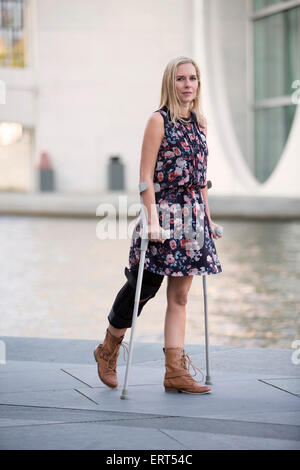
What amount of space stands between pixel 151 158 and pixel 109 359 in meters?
1.12

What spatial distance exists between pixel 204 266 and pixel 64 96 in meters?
34.0

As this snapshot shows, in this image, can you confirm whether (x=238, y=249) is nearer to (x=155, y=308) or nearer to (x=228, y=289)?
(x=228, y=289)

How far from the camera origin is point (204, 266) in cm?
472

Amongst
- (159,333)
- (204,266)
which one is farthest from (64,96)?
(204,266)

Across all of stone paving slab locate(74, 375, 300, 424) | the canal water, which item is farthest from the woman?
the canal water

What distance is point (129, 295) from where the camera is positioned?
15.7ft

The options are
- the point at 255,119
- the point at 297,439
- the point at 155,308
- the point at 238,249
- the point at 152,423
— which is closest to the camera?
the point at 297,439

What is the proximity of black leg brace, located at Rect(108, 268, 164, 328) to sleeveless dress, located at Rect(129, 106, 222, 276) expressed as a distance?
0.09 meters

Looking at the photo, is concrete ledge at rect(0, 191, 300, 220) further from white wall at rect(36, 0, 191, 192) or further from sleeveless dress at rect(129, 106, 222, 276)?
sleeveless dress at rect(129, 106, 222, 276)

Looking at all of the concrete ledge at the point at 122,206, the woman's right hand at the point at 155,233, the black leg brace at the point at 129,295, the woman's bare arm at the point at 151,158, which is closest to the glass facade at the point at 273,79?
the concrete ledge at the point at 122,206

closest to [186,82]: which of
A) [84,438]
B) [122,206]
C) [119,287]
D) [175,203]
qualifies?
Result: [175,203]

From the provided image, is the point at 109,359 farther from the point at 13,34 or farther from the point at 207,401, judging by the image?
the point at 13,34

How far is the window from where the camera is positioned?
39344mm

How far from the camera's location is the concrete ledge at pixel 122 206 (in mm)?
22812
